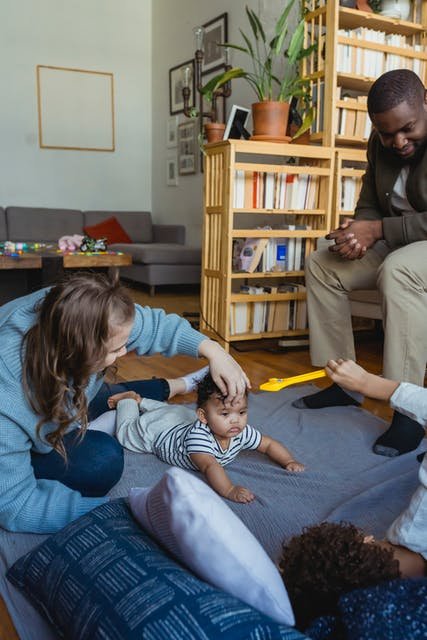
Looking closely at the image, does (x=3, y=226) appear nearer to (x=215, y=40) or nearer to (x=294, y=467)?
(x=215, y=40)

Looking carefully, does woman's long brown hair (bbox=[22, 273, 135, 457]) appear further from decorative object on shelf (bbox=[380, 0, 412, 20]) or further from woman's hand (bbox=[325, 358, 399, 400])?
decorative object on shelf (bbox=[380, 0, 412, 20])

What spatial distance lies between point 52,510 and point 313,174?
2.44 m

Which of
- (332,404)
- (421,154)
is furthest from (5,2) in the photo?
(332,404)

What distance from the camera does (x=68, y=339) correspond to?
105 cm

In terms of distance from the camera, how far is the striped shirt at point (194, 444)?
4.93 ft

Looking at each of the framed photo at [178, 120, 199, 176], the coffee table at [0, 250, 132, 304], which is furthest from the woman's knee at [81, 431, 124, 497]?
the framed photo at [178, 120, 199, 176]

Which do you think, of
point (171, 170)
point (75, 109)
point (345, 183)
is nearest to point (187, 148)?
point (171, 170)

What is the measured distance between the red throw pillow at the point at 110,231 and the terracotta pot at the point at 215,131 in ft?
9.48

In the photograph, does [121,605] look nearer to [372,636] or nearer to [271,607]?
[271,607]

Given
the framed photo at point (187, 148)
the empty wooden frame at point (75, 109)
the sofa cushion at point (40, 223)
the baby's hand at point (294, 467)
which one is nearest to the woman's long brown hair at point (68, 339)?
the baby's hand at point (294, 467)

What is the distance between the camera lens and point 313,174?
313cm

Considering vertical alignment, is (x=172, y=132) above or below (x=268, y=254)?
above

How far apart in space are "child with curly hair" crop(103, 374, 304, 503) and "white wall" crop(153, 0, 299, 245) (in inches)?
135

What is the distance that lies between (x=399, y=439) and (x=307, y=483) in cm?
38
